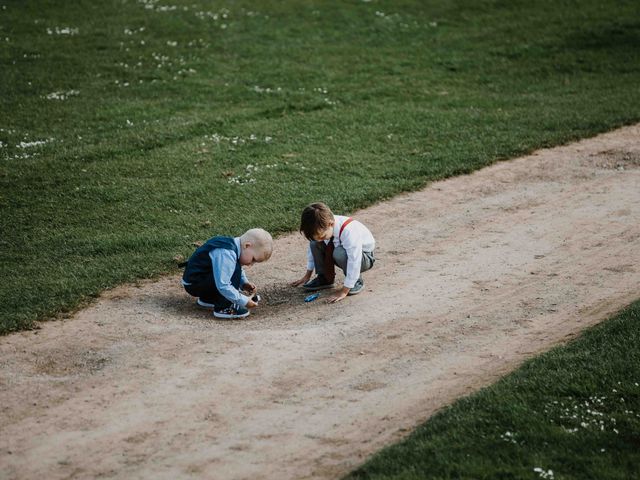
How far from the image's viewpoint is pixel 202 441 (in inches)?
286

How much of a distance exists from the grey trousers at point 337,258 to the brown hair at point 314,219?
0.52 metres

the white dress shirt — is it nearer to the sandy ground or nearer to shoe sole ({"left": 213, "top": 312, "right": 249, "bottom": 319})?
the sandy ground

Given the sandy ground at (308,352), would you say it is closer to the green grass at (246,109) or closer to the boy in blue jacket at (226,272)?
the boy in blue jacket at (226,272)

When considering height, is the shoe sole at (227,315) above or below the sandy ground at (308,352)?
above

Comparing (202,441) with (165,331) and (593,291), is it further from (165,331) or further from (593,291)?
(593,291)

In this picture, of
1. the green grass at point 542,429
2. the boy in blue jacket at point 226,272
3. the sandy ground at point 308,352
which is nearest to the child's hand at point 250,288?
the boy in blue jacket at point 226,272

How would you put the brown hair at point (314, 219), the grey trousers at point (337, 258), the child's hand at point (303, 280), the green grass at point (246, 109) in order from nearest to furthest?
1. the brown hair at point (314, 219)
2. the grey trousers at point (337, 258)
3. the child's hand at point (303, 280)
4. the green grass at point (246, 109)

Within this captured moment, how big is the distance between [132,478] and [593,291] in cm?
585


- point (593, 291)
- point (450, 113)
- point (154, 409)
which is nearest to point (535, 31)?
point (450, 113)

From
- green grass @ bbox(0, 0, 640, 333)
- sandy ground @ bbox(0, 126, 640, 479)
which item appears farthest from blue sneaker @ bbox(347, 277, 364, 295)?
green grass @ bbox(0, 0, 640, 333)

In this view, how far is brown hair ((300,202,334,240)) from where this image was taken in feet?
31.2

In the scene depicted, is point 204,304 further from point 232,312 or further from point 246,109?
point 246,109

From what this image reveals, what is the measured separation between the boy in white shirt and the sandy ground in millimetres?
226

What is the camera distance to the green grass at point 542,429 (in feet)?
22.0
